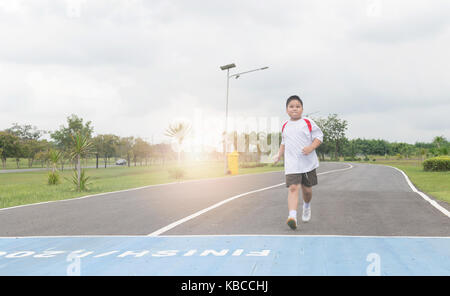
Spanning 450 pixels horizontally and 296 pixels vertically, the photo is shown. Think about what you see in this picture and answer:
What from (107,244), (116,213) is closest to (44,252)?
(107,244)

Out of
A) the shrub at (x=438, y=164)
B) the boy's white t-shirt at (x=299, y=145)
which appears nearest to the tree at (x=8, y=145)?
the shrub at (x=438, y=164)

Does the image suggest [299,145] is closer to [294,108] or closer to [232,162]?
[294,108]

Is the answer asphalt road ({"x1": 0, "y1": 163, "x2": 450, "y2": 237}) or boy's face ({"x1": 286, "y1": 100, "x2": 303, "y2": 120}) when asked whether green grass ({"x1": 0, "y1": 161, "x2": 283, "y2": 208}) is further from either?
boy's face ({"x1": 286, "y1": 100, "x2": 303, "y2": 120})

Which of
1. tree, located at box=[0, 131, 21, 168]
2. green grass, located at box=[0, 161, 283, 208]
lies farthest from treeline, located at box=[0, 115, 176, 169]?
green grass, located at box=[0, 161, 283, 208]

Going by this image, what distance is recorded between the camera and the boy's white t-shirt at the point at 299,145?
6246 mm

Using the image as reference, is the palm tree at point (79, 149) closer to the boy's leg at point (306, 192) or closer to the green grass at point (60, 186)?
the green grass at point (60, 186)

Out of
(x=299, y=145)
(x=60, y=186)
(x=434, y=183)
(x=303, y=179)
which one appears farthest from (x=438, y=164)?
(x=299, y=145)

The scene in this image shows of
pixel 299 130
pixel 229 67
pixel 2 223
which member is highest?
pixel 229 67

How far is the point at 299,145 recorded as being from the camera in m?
6.25

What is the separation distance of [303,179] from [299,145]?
1.79 feet

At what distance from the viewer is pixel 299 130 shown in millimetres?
6270

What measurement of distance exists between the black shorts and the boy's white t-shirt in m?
0.08

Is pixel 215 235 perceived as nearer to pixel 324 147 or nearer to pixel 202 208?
pixel 202 208

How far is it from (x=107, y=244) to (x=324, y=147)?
11129 cm
